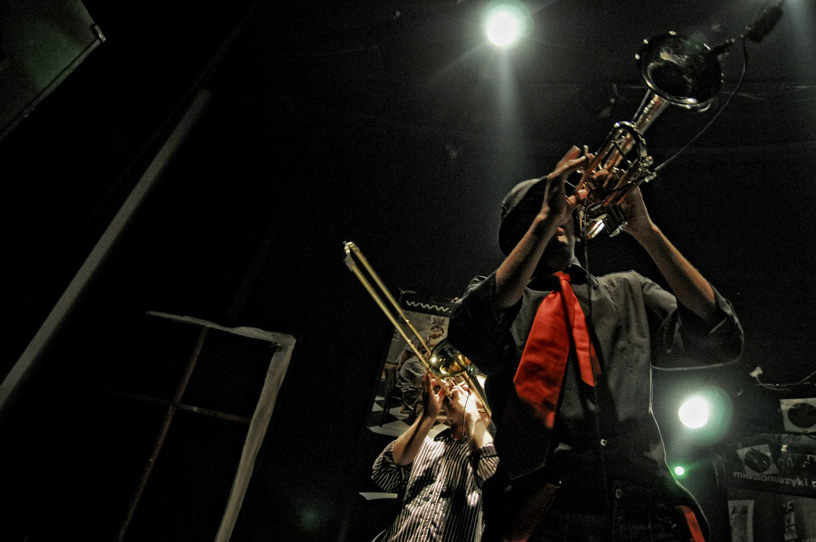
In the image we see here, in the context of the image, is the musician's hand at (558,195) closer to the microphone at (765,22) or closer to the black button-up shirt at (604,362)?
the black button-up shirt at (604,362)

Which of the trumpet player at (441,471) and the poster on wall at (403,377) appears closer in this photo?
the trumpet player at (441,471)

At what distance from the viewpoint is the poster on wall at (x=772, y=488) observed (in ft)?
10.0

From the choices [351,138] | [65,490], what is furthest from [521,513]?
[351,138]

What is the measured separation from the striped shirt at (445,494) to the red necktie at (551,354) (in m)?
1.55

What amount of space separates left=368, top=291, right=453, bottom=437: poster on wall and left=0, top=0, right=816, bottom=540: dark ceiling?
7.8 inches

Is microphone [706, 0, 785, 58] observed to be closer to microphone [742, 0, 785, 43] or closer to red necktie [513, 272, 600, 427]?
microphone [742, 0, 785, 43]

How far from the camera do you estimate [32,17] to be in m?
2.25

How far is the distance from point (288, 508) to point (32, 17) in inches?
155

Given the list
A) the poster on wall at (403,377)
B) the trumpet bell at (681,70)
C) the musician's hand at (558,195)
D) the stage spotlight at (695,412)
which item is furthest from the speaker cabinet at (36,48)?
the stage spotlight at (695,412)

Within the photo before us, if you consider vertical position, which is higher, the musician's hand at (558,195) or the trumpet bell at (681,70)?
the trumpet bell at (681,70)

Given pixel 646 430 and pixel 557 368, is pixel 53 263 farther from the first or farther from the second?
pixel 646 430

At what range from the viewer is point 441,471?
9.42 ft

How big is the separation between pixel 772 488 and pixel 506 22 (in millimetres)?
4611

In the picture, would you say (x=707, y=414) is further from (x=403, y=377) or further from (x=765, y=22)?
(x=765, y=22)
